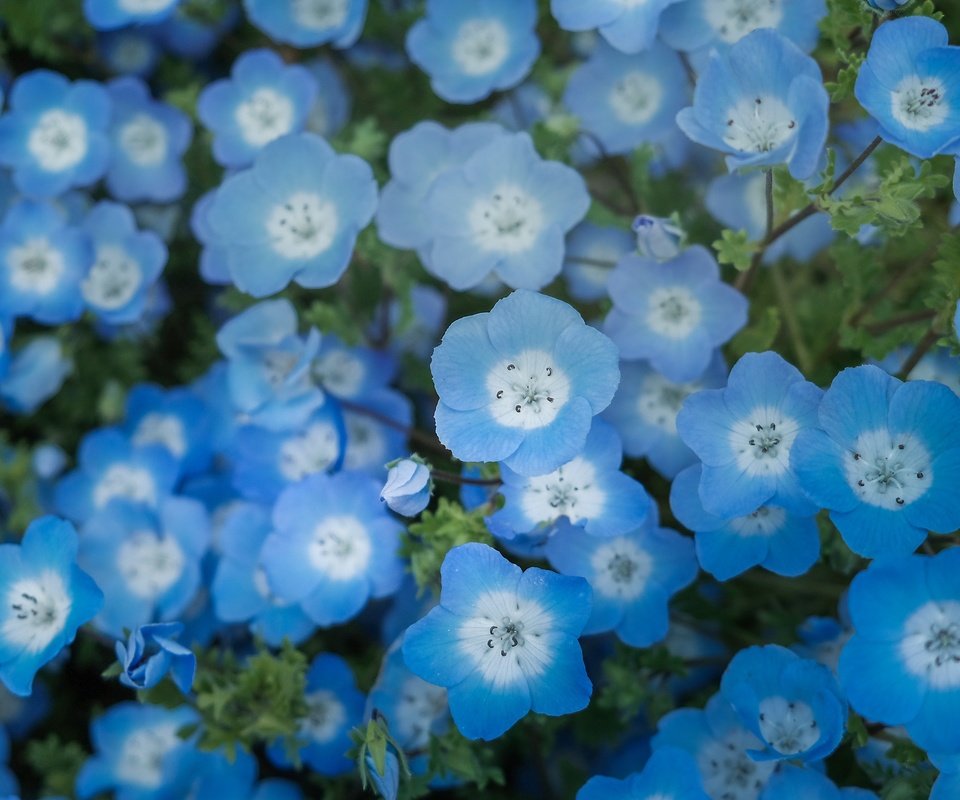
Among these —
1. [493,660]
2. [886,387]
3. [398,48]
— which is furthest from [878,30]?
[398,48]

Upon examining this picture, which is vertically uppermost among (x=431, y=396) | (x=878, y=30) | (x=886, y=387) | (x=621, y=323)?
(x=878, y=30)

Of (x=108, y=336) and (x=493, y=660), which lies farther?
(x=108, y=336)

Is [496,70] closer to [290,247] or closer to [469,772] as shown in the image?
[290,247]

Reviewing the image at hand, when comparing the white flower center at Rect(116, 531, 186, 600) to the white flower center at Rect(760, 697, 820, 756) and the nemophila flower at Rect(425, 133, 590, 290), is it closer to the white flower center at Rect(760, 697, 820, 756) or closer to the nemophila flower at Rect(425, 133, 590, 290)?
the nemophila flower at Rect(425, 133, 590, 290)

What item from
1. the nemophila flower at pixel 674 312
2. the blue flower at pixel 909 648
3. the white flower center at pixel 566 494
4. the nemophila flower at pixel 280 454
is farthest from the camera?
the nemophila flower at pixel 280 454

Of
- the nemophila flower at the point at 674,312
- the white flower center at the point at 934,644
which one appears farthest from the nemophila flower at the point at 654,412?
the white flower center at the point at 934,644

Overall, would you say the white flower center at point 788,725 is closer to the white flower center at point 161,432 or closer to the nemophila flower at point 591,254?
the nemophila flower at point 591,254
